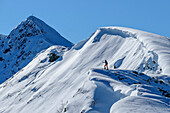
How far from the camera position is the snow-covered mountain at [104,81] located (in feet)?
36.2

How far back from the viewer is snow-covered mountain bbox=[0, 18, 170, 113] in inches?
435

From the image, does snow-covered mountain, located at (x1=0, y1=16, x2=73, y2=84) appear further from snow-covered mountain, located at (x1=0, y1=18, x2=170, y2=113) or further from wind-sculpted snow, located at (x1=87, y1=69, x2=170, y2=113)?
wind-sculpted snow, located at (x1=87, y1=69, x2=170, y2=113)

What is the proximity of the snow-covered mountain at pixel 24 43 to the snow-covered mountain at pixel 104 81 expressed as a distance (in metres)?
10.9

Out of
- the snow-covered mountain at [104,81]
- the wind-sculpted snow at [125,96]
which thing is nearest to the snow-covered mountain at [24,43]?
the snow-covered mountain at [104,81]

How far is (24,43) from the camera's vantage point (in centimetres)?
5306

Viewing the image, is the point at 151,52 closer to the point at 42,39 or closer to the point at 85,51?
the point at 85,51

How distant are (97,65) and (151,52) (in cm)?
596

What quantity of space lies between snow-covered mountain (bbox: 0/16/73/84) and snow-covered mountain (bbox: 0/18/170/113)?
35.6 ft

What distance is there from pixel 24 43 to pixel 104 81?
139 ft

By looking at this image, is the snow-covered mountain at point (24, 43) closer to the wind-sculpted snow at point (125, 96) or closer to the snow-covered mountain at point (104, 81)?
the snow-covered mountain at point (104, 81)

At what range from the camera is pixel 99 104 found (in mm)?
11141

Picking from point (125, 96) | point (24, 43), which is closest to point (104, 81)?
point (125, 96)

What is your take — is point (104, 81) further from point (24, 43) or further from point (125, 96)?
point (24, 43)

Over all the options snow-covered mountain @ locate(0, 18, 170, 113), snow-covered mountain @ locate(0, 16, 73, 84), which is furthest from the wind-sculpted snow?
snow-covered mountain @ locate(0, 16, 73, 84)
